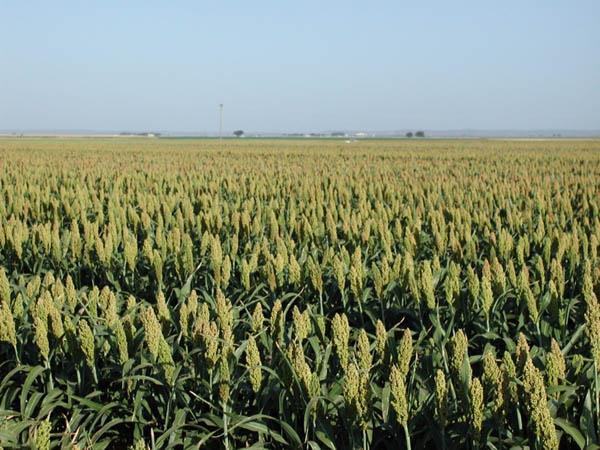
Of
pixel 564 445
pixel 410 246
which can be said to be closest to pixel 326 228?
pixel 410 246

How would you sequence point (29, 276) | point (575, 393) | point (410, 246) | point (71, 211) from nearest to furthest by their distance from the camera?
point (575, 393)
point (410, 246)
point (29, 276)
point (71, 211)

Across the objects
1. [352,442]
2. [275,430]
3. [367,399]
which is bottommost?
[275,430]

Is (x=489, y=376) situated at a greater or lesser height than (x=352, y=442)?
greater

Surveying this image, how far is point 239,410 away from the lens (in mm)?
2592

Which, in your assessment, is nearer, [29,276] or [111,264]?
[111,264]

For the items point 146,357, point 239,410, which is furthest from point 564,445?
point 146,357

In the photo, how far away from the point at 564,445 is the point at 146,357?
5.94 ft

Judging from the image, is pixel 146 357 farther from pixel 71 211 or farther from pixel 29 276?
pixel 71 211

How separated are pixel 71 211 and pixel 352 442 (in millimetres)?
6155

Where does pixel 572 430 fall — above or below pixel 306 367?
below

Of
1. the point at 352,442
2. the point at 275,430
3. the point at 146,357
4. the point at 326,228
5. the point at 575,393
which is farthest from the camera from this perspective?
the point at 326,228

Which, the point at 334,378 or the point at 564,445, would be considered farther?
the point at 334,378

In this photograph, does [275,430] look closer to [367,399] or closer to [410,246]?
[367,399]

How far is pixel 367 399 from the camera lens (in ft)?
6.37
